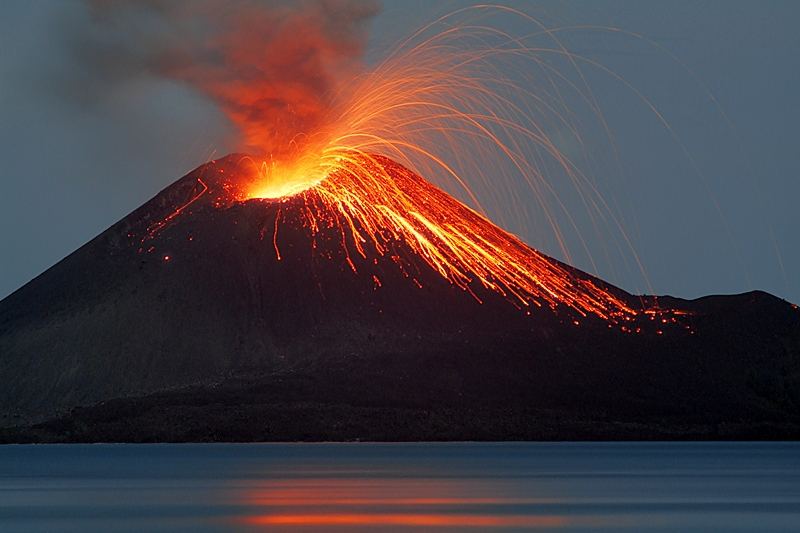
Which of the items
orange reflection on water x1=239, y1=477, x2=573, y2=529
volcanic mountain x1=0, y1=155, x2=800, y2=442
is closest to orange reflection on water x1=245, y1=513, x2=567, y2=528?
orange reflection on water x1=239, y1=477, x2=573, y2=529

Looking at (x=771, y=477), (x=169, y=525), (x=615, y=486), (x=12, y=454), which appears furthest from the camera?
(x=12, y=454)

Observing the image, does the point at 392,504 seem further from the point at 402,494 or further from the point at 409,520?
the point at 409,520

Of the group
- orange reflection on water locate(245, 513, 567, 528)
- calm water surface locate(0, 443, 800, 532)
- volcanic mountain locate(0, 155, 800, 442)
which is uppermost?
volcanic mountain locate(0, 155, 800, 442)

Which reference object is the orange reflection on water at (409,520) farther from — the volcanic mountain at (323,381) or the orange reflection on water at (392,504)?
the volcanic mountain at (323,381)

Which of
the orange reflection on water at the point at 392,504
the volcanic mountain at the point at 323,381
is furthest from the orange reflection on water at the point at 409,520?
the volcanic mountain at the point at 323,381

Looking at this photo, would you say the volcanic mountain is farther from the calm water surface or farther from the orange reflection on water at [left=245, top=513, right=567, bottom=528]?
the orange reflection on water at [left=245, top=513, right=567, bottom=528]

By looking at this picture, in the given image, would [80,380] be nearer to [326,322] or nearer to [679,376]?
[326,322]

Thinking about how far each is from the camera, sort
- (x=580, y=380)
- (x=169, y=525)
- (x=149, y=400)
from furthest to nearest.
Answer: (x=580, y=380)
(x=149, y=400)
(x=169, y=525)

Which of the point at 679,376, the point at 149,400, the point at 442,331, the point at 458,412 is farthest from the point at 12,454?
the point at 679,376

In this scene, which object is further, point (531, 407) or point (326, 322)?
point (326, 322)
